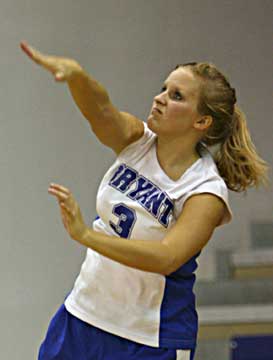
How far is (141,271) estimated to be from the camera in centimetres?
178

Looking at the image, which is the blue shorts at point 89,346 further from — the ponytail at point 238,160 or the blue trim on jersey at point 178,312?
the ponytail at point 238,160

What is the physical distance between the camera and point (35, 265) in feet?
10.8

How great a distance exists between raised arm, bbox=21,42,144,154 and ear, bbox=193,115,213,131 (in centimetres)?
11

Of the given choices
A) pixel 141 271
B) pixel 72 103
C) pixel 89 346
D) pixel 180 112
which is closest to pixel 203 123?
pixel 180 112

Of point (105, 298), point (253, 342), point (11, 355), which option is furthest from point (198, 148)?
point (11, 355)

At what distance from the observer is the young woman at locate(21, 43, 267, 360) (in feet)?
5.79

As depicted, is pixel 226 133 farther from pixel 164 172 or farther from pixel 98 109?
pixel 98 109

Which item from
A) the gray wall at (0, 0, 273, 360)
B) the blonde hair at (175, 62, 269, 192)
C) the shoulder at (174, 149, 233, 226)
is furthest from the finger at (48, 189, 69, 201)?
the gray wall at (0, 0, 273, 360)

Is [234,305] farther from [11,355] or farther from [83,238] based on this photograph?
[83,238]

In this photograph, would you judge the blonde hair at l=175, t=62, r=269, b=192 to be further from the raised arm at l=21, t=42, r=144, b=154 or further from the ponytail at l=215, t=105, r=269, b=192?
the raised arm at l=21, t=42, r=144, b=154

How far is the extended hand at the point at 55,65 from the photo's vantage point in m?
1.54

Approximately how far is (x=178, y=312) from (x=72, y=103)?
167 cm

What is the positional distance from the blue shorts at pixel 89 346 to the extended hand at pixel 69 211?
1.02ft

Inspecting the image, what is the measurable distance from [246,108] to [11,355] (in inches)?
50.0
